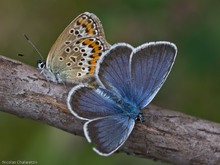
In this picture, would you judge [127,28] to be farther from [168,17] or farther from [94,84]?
[94,84]

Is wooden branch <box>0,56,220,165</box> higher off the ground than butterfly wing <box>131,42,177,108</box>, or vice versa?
butterfly wing <box>131,42,177,108</box>

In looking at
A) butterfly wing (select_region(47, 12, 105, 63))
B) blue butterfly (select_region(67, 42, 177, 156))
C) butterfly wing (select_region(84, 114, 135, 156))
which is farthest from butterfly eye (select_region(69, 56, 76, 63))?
butterfly wing (select_region(84, 114, 135, 156))

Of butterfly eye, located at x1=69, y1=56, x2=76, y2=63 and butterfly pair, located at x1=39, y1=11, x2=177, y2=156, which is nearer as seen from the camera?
butterfly pair, located at x1=39, y1=11, x2=177, y2=156

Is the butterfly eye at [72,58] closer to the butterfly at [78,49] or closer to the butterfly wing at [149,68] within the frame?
the butterfly at [78,49]

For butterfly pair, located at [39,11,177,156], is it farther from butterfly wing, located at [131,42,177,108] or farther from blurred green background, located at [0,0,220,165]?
blurred green background, located at [0,0,220,165]

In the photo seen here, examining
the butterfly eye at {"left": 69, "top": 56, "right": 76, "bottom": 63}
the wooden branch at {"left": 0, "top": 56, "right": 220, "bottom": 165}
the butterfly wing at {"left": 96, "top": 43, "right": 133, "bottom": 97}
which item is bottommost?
the wooden branch at {"left": 0, "top": 56, "right": 220, "bottom": 165}

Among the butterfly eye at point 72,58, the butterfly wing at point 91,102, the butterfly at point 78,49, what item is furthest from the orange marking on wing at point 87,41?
the butterfly wing at point 91,102

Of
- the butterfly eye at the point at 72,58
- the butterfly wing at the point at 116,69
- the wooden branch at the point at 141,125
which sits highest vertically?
the butterfly wing at the point at 116,69
